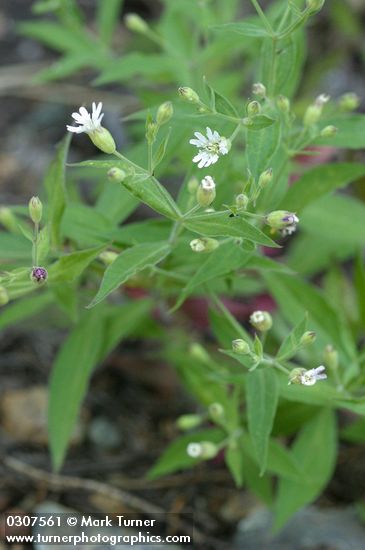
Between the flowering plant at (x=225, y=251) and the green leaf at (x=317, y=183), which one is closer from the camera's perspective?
the flowering plant at (x=225, y=251)

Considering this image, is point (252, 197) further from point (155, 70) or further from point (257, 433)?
point (155, 70)

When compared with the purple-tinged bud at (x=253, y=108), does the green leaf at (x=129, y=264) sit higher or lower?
lower

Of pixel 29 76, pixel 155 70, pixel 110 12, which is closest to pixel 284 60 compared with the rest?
pixel 155 70

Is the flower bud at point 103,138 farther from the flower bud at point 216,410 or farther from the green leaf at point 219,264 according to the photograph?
the flower bud at point 216,410

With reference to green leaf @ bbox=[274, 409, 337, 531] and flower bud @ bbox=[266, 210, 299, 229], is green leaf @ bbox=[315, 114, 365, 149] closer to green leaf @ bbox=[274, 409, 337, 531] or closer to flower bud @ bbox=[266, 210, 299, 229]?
flower bud @ bbox=[266, 210, 299, 229]

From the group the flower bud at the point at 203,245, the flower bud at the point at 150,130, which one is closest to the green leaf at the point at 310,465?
the flower bud at the point at 203,245
